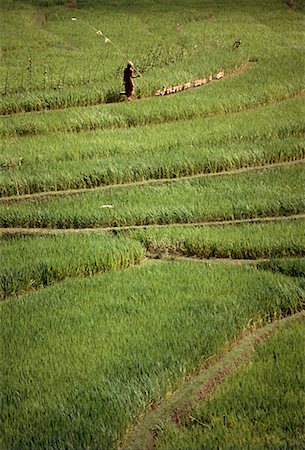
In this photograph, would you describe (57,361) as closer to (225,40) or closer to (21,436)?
(21,436)

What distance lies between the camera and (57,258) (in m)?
7.55

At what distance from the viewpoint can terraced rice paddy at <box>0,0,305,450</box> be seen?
517 cm

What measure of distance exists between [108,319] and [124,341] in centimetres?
44

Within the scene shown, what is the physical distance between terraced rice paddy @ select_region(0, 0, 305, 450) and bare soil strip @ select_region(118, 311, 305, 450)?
14mm

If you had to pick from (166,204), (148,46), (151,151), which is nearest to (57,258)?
(166,204)

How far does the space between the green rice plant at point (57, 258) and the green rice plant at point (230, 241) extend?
0.83 feet

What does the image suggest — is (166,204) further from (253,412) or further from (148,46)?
(148,46)

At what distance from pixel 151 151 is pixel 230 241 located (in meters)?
3.11

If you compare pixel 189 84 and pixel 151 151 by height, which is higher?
pixel 189 84

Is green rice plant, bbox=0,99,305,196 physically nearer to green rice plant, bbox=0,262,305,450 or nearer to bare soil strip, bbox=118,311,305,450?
green rice plant, bbox=0,262,305,450

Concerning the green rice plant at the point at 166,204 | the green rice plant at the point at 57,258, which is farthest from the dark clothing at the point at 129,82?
the green rice plant at the point at 57,258

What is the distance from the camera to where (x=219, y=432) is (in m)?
4.91

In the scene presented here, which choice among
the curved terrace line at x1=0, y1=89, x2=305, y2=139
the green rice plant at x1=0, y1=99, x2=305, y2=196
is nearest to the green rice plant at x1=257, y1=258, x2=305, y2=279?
the green rice plant at x1=0, y1=99, x2=305, y2=196

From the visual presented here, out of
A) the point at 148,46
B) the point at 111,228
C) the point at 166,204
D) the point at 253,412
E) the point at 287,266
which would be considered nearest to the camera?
the point at 253,412
